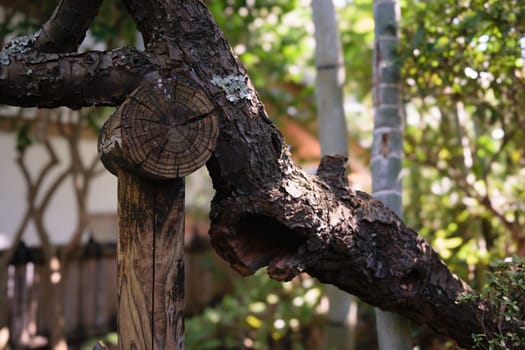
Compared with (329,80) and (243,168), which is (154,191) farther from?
(329,80)

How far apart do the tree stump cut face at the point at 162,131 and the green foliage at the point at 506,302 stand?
1.26 m

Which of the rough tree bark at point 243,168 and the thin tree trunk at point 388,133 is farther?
the thin tree trunk at point 388,133

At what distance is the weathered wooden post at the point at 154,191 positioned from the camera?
6.28 feet

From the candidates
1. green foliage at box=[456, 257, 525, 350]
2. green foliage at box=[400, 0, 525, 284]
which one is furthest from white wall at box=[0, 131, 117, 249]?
green foliage at box=[456, 257, 525, 350]

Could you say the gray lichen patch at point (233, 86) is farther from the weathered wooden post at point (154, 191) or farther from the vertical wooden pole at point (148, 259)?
the vertical wooden pole at point (148, 259)

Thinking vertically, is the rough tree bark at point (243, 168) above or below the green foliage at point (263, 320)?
above

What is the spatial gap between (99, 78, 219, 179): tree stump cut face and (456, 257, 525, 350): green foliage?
49.7 inches

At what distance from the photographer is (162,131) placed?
6.36 ft

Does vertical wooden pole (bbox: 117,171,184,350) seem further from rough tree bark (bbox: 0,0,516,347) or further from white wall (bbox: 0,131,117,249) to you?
white wall (bbox: 0,131,117,249)

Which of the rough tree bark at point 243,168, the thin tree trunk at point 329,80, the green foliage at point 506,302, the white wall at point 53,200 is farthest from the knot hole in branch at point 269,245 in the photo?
the white wall at point 53,200

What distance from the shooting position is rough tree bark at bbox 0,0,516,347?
2.03m

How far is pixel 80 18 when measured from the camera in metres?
2.17

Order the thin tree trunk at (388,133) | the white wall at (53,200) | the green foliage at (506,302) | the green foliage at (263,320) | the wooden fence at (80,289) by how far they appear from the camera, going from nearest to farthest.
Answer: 1. the green foliage at (506,302)
2. the thin tree trunk at (388,133)
3. the green foliage at (263,320)
4. the wooden fence at (80,289)
5. the white wall at (53,200)

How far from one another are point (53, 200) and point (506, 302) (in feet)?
17.0
